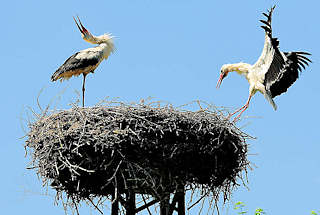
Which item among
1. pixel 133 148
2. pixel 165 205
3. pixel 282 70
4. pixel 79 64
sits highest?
pixel 79 64

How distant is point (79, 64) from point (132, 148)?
3453 mm

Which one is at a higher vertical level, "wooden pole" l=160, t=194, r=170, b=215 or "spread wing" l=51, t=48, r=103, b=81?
"spread wing" l=51, t=48, r=103, b=81

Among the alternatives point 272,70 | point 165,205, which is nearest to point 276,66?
point 272,70

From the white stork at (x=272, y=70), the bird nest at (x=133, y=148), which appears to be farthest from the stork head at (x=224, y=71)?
the bird nest at (x=133, y=148)

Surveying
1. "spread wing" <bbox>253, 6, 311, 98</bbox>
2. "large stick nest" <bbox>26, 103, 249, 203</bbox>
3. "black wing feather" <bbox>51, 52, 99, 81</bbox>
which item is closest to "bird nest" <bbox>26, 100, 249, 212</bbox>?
"large stick nest" <bbox>26, 103, 249, 203</bbox>

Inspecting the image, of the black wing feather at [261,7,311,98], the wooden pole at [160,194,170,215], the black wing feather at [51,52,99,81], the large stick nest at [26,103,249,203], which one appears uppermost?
the black wing feather at [51,52,99,81]

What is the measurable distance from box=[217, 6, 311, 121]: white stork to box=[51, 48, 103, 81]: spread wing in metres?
2.40

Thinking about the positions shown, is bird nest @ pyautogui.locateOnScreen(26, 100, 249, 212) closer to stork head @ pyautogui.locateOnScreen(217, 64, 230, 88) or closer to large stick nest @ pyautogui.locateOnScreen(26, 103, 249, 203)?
large stick nest @ pyautogui.locateOnScreen(26, 103, 249, 203)

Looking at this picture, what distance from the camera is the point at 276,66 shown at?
30.8 ft

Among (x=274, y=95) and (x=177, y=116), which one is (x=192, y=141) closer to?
(x=177, y=116)

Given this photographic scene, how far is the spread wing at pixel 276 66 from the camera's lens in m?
9.15

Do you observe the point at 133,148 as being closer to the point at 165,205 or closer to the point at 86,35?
the point at 165,205

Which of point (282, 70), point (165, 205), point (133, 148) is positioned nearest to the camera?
point (133, 148)

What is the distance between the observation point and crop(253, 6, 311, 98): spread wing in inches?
360
